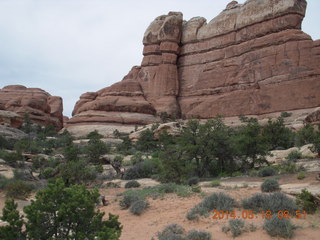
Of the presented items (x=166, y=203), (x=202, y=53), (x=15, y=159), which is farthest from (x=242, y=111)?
(x=166, y=203)

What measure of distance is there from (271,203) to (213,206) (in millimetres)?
1628

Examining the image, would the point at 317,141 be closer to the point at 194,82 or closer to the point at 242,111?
the point at 242,111

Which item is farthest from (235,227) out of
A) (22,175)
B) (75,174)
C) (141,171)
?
(22,175)

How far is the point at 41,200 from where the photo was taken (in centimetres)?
502

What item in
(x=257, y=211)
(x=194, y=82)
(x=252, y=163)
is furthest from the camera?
(x=194, y=82)

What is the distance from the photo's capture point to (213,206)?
8.48 meters

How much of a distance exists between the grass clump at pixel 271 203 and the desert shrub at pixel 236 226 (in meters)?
1.15

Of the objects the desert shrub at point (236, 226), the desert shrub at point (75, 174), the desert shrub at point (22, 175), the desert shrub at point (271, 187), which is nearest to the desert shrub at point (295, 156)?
the desert shrub at point (271, 187)

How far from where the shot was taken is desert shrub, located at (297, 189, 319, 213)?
7.45 m

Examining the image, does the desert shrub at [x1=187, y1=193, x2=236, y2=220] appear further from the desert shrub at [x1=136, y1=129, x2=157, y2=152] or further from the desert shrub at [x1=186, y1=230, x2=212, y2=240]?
the desert shrub at [x1=136, y1=129, x2=157, y2=152]

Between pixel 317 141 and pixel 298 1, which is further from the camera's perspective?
pixel 298 1

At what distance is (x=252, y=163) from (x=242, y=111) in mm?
32849

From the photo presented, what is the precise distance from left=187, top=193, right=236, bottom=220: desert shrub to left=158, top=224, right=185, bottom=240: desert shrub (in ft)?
2.78

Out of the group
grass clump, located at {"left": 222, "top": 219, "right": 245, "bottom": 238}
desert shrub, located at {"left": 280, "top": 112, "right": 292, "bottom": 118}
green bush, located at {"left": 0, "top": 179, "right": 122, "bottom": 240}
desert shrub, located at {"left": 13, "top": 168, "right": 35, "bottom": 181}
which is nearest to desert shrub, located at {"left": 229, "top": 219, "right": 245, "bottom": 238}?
grass clump, located at {"left": 222, "top": 219, "right": 245, "bottom": 238}
